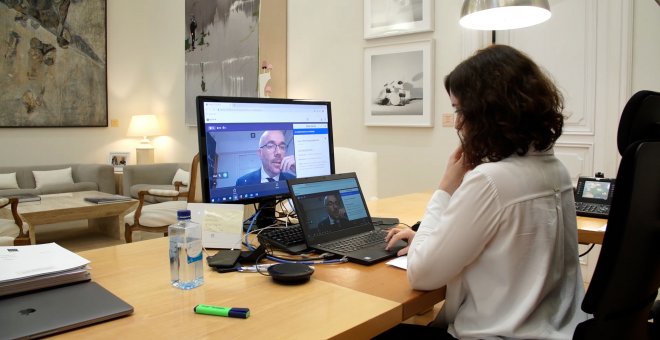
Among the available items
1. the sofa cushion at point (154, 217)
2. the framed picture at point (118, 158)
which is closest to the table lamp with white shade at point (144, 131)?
the framed picture at point (118, 158)

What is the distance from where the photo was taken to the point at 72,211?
4.22 meters

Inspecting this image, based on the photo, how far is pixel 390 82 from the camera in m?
4.10

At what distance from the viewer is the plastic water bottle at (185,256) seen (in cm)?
111

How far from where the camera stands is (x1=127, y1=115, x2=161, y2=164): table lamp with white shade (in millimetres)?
6566

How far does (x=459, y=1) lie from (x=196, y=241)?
10.2 ft

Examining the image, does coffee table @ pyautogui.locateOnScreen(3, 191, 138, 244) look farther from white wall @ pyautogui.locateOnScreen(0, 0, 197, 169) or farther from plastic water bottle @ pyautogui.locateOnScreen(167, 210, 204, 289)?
plastic water bottle @ pyautogui.locateOnScreen(167, 210, 204, 289)

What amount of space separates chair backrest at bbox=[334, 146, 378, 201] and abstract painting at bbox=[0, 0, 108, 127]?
480cm

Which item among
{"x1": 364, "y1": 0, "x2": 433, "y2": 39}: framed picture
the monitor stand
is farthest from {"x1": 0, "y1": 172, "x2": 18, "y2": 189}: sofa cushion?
the monitor stand

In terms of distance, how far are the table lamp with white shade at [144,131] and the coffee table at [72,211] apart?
5.04ft

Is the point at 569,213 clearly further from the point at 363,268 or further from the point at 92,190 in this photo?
the point at 92,190

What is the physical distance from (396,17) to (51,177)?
425 centimetres

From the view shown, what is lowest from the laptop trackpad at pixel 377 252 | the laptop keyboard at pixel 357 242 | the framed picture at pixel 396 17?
the laptop trackpad at pixel 377 252

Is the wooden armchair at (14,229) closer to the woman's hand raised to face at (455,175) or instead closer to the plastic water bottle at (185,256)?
the plastic water bottle at (185,256)

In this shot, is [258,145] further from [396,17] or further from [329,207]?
[396,17]
